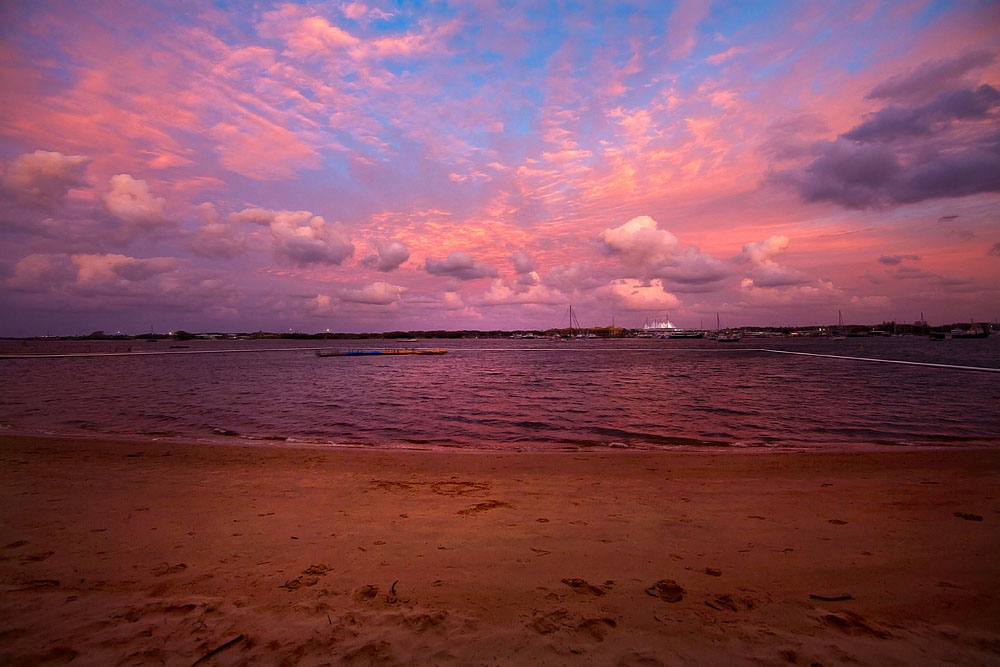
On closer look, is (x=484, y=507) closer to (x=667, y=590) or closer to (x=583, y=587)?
(x=583, y=587)

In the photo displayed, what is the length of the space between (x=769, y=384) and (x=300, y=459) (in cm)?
3663

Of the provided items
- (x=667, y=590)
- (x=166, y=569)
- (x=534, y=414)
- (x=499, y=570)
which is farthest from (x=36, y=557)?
(x=534, y=414)

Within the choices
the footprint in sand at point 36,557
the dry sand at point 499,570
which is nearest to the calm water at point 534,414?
the dry sand at point 499,570

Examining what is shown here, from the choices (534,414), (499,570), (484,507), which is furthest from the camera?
(534,414)

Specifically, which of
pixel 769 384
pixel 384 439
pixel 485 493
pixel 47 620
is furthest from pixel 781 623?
pixel 769 384

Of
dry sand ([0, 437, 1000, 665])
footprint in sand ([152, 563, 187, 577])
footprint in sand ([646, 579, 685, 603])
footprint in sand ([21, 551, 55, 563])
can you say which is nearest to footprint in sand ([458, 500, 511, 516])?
dry sand ([0, 437, 1000, 665])

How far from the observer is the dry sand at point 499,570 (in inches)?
146

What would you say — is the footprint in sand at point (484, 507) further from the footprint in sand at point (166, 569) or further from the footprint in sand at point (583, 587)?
the footprint in sand at point (166, 569)

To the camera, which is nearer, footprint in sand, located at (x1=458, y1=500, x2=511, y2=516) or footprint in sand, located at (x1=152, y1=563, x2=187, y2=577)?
footprint in sand, located at (x1=152, y1=563, x2=187, y2=577)

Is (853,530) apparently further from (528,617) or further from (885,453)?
(885,453)

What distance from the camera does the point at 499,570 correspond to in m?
5.13

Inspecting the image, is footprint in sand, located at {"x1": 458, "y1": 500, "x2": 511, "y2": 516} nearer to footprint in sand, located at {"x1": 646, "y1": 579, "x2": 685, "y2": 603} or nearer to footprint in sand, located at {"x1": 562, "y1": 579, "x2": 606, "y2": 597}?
footprint in sand, located at {"x1": 562, "y1": 579, "x2": 606, "y2": 597}

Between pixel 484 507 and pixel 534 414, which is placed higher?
pixel 484 507

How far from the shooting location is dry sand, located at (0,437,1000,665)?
3719 mm
